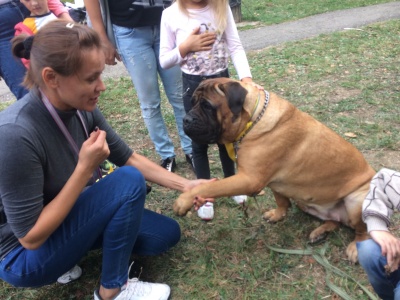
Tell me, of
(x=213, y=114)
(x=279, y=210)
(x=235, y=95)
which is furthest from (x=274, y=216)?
(x=235, y=95)

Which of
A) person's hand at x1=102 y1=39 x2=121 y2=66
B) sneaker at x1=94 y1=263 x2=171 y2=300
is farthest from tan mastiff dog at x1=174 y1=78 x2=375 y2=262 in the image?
person's hand at x1=102 y1=39 x2=121 y2=66

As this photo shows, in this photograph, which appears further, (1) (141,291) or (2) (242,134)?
(2) (242,134)

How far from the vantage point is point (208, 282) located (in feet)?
9.20

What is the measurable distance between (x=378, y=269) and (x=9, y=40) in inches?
148

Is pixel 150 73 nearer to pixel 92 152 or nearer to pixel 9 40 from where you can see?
pixel 9 40

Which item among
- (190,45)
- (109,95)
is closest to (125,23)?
(190,45)

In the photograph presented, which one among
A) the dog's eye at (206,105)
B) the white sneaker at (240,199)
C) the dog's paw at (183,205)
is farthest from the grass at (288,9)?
the dog's paw at (183,205)

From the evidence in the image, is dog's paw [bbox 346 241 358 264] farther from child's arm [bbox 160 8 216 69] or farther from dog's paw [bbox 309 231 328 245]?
child's arm [bbox 160 8 216 69]

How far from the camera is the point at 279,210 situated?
10.9 ft

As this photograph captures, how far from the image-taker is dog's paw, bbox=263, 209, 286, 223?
10.9ft

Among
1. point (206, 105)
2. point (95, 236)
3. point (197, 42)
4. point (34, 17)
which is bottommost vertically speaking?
point (95, 236)

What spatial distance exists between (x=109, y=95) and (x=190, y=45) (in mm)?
3513

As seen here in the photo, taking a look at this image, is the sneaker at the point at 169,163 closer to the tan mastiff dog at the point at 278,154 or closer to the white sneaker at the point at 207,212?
the white sneaker at the point at 207,212

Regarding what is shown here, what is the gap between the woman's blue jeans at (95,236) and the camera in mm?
2352
